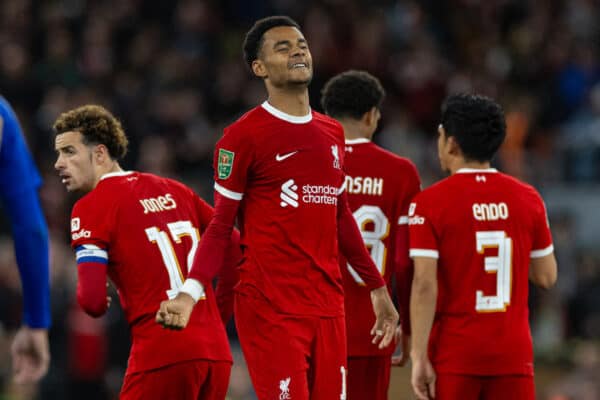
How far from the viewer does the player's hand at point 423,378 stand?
597 cm

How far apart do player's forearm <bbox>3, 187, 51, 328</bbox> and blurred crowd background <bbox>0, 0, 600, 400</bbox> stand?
7495 mm

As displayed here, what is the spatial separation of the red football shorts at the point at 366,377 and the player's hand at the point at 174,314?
5.81 ft

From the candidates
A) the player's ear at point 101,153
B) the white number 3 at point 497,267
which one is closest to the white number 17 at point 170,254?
the player's ear at point 101,153

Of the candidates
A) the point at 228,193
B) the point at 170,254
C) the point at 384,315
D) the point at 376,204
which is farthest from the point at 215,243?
the point at 376,204

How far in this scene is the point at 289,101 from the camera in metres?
5.52

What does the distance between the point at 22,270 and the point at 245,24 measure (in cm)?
1259

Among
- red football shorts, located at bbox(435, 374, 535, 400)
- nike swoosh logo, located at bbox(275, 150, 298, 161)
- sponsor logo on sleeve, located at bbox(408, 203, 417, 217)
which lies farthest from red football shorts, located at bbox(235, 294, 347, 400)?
sponsor logo on sleeve, located at bbox(408, 203, 417, 217)

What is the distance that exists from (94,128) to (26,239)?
177 centimetres

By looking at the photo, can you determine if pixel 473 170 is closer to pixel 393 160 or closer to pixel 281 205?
pixel 393 160

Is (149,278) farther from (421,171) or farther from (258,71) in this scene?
(421,171)

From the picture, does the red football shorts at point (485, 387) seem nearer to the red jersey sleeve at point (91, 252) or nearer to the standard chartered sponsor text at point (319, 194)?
the standard chartered sponsor text at point (319, 194)

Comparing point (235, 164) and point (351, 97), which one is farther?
point (351, 97)

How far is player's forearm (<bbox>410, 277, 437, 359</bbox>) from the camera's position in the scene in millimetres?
5941

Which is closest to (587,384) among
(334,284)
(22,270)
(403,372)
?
(403,372)
